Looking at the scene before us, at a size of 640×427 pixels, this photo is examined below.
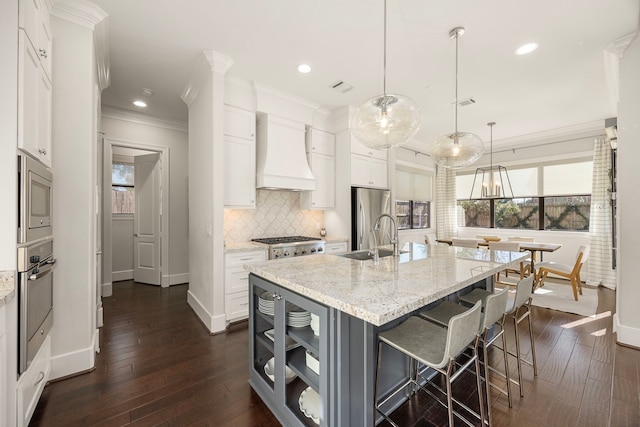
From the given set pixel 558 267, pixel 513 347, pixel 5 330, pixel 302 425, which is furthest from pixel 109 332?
pixel 558 267

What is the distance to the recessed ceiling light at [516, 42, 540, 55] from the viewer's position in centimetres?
264

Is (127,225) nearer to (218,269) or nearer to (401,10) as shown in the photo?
(218,269)

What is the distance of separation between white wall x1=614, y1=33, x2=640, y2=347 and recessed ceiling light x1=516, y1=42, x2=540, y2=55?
2.62ft

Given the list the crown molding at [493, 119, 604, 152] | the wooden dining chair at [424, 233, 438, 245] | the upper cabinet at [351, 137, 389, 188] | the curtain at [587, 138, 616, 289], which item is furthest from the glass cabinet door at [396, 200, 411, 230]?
the curtain at [587, 138, 616, 289]

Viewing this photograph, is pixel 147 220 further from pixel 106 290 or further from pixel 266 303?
pixel 266 303

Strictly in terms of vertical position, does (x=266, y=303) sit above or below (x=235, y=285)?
above

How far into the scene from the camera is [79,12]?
2123mm

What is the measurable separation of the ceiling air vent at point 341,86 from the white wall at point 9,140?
2768mm

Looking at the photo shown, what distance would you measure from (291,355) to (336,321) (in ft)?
1.87

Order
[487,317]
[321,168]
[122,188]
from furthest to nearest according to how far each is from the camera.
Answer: [122,188], [321,168], [487,317]

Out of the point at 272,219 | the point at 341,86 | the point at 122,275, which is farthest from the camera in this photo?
the point at 122,275

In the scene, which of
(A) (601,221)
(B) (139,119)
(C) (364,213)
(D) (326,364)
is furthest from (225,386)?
(A) (601,221)

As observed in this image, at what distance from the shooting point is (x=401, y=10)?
2.21m

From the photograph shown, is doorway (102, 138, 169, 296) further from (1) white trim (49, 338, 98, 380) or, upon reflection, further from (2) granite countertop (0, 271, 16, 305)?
(2) granite countertop (0, 271, 16, 305)
